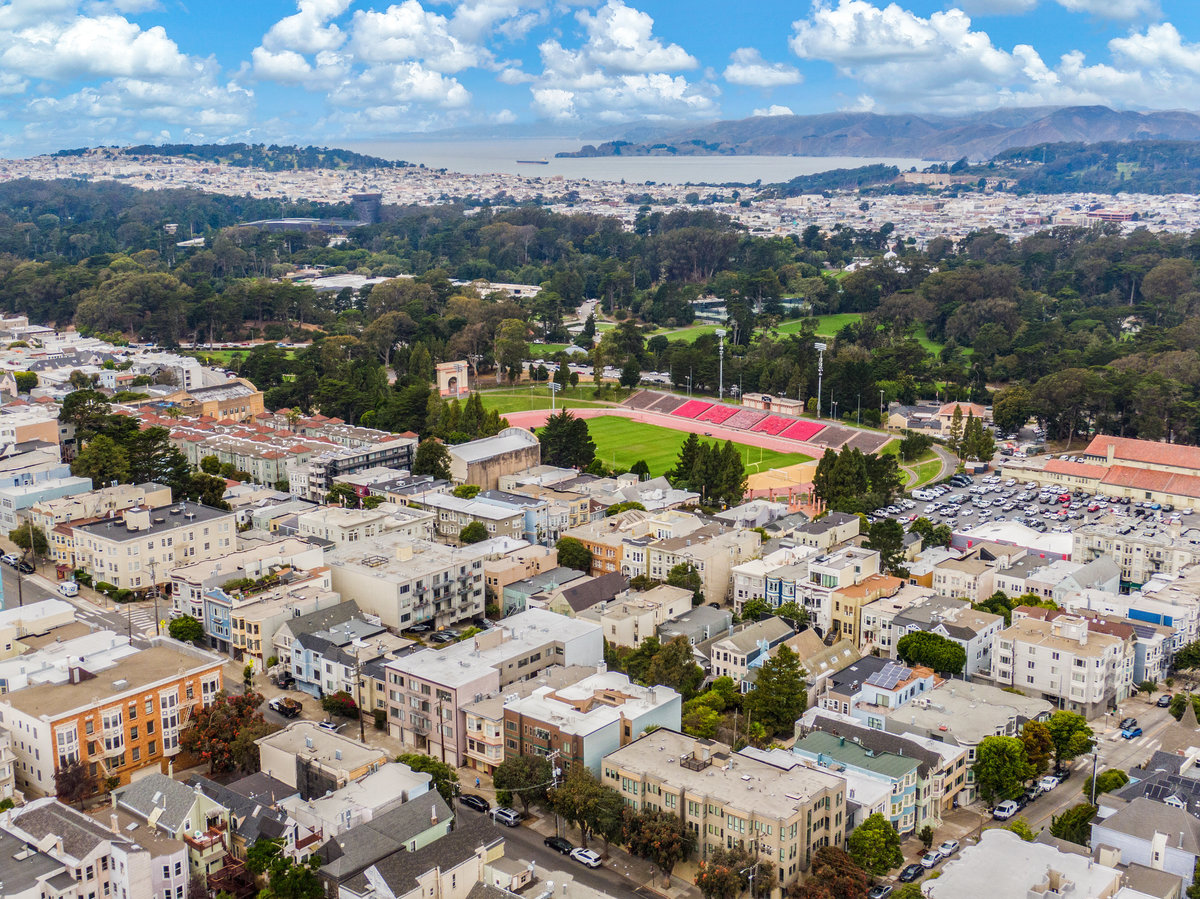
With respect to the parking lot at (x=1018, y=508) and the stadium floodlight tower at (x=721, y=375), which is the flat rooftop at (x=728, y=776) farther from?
the stadium floodlight tower at (x=721, y=375)

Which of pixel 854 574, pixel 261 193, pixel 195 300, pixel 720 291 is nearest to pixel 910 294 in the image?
pixel 720 291

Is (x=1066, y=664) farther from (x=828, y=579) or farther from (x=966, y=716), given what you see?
(x=828, y=579)

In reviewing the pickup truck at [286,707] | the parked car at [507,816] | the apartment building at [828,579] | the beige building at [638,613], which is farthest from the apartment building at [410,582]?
the parked car at [507,816]

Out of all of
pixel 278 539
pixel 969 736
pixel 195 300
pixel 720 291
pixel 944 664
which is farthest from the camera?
pixel 720 291

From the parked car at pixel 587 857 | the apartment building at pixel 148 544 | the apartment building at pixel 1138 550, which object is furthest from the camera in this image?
the apartment building at pixel 1138 550

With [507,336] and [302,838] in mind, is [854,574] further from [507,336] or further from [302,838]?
[507,336]

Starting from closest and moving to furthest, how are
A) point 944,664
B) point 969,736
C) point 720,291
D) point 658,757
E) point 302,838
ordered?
point 302,838, point 658,757, point 969,736, point 944,664, point 720,291
